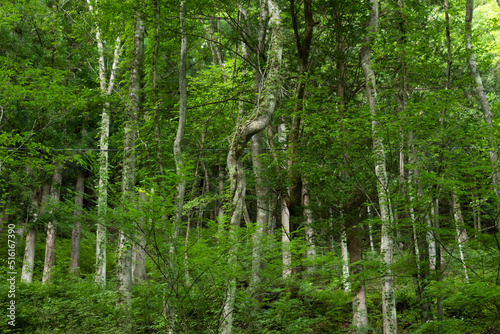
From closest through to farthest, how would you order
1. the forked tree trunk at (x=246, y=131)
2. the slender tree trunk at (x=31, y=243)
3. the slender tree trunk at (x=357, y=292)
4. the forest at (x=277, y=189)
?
the forest at (x=277, y=189) < the forked tree trunk at (x=246, y=131) < the slender tree trunk at (x=357, y=292) < the slender tree trunk at (x=31, y=243)

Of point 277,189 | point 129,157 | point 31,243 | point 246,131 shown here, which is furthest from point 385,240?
point 31,243

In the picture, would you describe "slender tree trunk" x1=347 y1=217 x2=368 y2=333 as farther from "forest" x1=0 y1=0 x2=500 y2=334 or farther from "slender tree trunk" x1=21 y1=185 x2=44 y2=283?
"slender tree trunk" x1=21 y1=185 x2=44 y2=283

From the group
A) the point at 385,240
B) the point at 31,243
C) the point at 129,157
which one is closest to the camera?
the point at 129,157

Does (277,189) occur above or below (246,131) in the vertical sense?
above

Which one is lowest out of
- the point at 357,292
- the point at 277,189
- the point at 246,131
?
the point at 357,292

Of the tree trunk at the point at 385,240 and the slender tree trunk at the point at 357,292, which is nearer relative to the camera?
the tree trunk at the point at 385,240

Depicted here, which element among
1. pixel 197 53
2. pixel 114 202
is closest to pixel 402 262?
pixel 114 202

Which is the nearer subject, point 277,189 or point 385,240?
point 385,240

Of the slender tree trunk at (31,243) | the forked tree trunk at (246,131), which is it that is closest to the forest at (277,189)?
the forked tree trunk at (246,131)

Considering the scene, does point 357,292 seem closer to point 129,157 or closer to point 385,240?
point 385,240

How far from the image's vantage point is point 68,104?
9.51 metres

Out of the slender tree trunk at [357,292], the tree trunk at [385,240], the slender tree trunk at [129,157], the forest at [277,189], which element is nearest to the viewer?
the forest at [277,189]

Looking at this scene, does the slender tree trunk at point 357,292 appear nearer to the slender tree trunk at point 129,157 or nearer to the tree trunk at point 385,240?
the tree trunk at point 385,240

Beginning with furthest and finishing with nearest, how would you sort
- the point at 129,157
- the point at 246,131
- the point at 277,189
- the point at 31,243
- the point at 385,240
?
the point at 31,243 < the point at 277,189 < the point at 385,240 < the point at 129,157 < the point at 246,131
